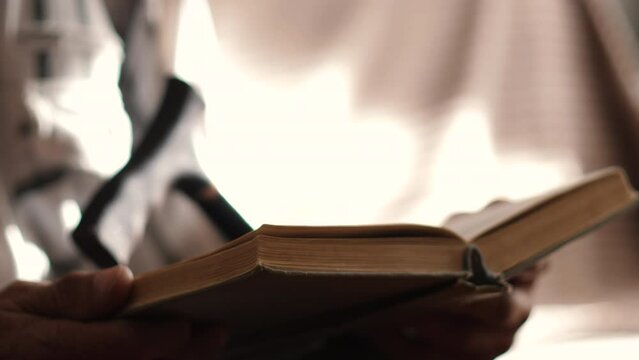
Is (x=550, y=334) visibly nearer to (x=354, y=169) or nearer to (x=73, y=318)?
(x=354, y=169)

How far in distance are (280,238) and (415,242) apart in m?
0.08

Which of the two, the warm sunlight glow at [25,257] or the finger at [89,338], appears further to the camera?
the warm sunlight glow at [25,257]

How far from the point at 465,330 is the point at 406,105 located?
24.2 inches

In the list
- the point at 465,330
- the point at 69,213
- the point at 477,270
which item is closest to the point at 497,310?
the point at 465,330

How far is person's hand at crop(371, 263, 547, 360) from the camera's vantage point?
0.66 meters

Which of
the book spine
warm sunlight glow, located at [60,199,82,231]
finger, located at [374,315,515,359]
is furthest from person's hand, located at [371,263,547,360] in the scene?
warm sunlight glow, located at [60,199,82,231]

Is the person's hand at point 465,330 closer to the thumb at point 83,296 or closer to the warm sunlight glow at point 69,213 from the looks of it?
the thumb at point 83,296

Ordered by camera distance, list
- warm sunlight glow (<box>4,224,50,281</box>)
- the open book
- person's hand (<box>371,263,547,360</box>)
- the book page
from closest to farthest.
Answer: the open book < the book page < person's hand (<box>371,263,547,360</box>) < warm sunlight glow (<box>4,224,50,281</box>)

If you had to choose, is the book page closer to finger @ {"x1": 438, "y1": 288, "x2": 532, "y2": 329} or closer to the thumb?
finger @ {"x1": 438, "y1": 288, "x2": 532, "y2": 329}

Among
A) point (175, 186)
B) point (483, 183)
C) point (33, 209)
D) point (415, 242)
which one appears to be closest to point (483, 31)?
point (483, 183)

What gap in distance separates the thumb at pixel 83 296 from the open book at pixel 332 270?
1 cm

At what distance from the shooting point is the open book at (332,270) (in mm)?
433

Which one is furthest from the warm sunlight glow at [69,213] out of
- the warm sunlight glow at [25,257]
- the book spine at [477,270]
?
the book spine at [477,270]

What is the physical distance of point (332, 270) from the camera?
44 cm
